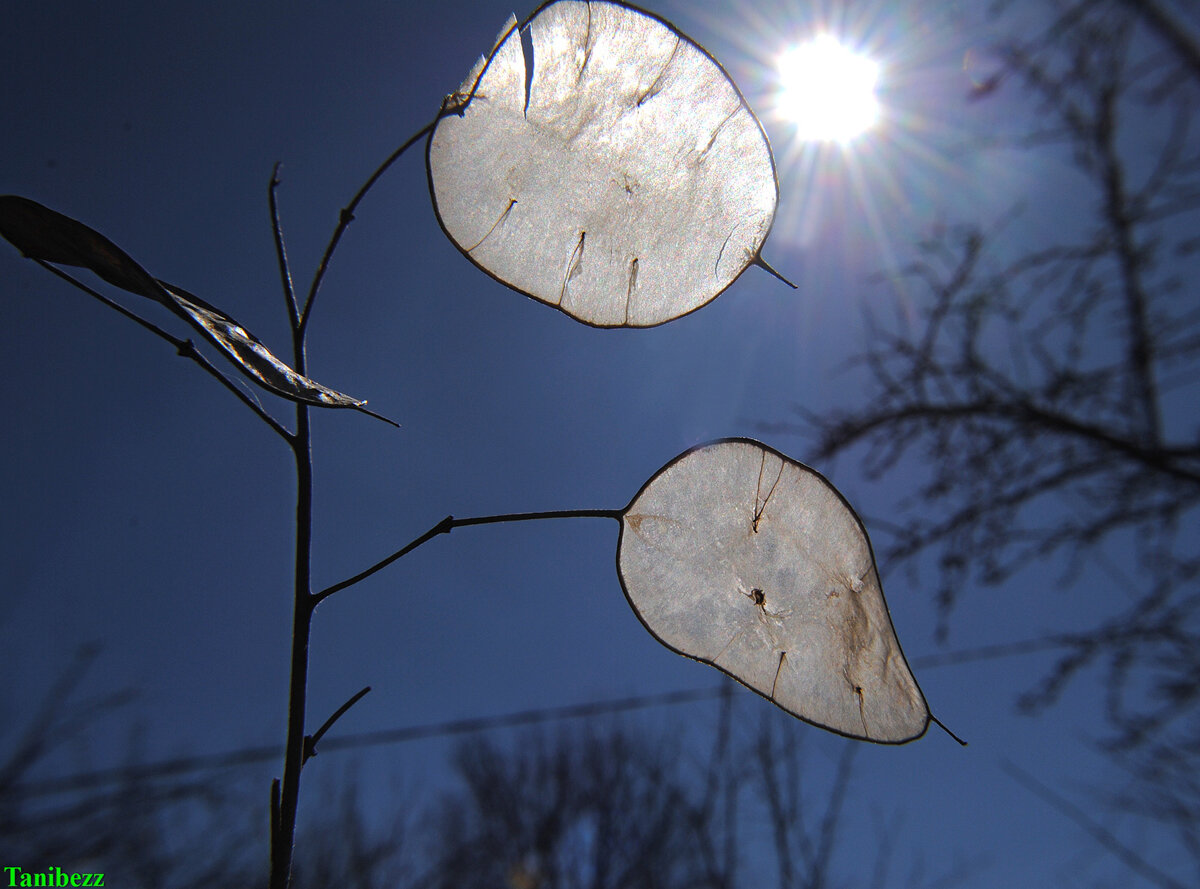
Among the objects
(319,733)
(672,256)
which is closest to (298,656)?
(319,733)

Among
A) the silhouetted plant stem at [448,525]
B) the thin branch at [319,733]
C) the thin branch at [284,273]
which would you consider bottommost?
the thin branch at [319,733]

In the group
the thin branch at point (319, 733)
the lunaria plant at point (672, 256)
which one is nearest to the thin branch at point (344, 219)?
the lunaria plant at point (672, 256)

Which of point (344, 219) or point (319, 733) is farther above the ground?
point (344, 219)

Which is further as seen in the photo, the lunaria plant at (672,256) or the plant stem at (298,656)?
the lunaria plant at (672,256)

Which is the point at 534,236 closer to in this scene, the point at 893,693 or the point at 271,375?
the point at 271,375

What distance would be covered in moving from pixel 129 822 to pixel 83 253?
10.1 feet

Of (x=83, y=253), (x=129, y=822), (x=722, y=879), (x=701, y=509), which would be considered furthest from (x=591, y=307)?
(x=722, y=879)

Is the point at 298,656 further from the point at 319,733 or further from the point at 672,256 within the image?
the point at 672,256

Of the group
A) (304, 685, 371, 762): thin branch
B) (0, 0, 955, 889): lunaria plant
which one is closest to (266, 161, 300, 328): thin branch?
(0, 0, 955, 889): lunaria plant

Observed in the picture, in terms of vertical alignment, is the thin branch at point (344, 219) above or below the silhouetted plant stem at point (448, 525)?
above

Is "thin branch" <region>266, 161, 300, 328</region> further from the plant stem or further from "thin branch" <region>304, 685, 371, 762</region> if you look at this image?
"thin branch" <region>304, 685, 371, 762</region>

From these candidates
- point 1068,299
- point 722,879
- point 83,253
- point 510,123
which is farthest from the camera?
point 722,879

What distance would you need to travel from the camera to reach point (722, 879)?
4.39 meters

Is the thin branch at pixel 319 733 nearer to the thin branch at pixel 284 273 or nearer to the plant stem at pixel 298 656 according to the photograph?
the plant stem at pixel 298 656
